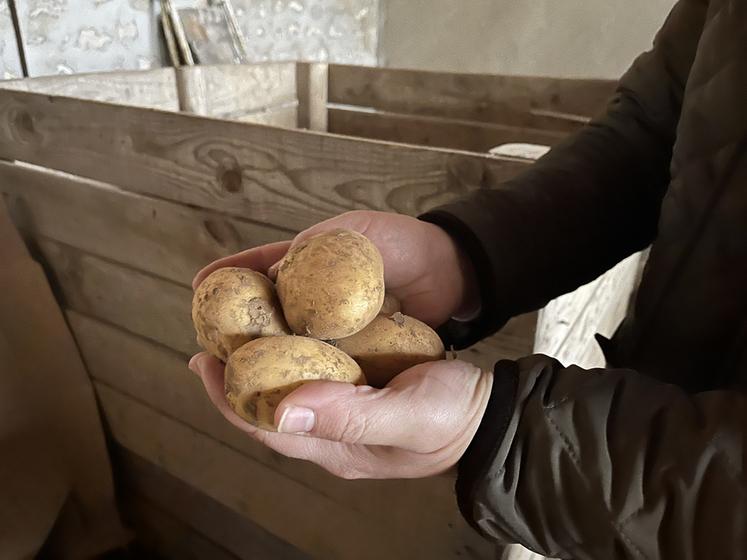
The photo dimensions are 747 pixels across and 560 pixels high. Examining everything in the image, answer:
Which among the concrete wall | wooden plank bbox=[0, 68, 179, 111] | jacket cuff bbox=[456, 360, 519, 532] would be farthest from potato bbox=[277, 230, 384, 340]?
the concrete wall

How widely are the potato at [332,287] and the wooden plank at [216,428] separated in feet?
1.44

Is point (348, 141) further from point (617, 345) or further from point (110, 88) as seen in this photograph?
point (110, 88)

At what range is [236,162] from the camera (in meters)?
0.88

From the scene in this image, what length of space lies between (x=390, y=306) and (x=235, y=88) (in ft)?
3.68

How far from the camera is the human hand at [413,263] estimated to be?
65cm

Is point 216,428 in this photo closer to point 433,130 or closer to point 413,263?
point 413,263

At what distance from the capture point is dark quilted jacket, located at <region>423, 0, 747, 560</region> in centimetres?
45

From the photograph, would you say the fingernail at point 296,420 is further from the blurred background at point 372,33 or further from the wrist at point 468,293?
the blurred background at point 372,33

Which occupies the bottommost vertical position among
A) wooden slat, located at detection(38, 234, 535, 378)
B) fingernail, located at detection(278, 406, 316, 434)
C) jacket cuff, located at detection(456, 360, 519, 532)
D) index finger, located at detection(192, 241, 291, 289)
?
wooden slat, located at detection(38, 234, 535, 378)

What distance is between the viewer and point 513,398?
1.65ft

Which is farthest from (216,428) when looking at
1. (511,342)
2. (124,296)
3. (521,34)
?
(521,34)

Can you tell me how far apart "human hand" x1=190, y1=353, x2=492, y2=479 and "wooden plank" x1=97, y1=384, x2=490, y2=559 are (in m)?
0.41

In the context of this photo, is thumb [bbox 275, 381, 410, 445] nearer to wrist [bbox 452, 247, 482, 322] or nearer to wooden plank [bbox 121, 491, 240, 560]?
wrist [bbox 452, 247, 482, 322]

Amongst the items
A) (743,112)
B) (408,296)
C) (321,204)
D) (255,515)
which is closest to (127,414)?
(255,515)
